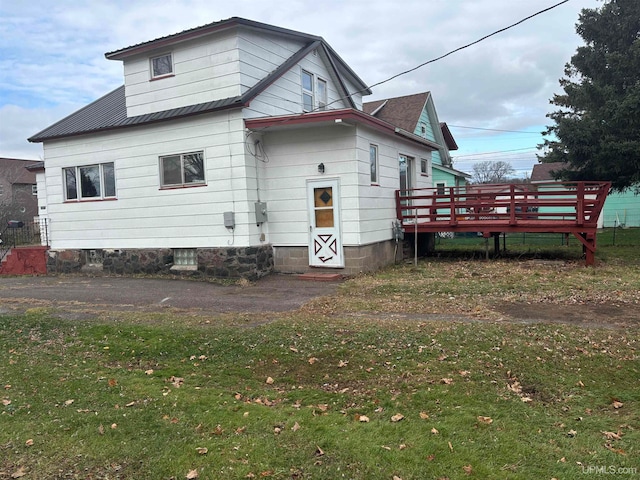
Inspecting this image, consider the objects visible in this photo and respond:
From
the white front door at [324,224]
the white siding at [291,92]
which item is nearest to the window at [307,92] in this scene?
the white siding at [291,92]

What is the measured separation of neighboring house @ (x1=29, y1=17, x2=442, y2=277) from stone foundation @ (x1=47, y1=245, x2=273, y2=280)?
0.03 m

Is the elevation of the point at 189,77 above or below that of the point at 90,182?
above

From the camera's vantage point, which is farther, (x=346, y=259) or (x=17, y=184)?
(x=17, y=184)

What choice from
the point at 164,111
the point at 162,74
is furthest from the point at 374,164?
the point at 162,74

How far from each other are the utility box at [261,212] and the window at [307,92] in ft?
12.6

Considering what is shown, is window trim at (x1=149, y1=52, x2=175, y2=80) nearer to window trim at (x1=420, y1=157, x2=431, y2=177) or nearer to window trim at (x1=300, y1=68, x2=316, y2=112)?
window trim at (x1=300, y1=68, x2=316, y2=112)

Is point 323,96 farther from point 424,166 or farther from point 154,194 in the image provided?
point 154,194

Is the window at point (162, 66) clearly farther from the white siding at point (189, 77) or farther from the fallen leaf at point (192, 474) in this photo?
the fallen leaf at point (192, 474)

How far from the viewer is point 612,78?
15320 millimetres

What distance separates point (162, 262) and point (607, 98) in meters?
14.1

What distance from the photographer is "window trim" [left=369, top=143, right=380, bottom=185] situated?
12.4 metres

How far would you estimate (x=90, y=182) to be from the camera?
13.9 meters

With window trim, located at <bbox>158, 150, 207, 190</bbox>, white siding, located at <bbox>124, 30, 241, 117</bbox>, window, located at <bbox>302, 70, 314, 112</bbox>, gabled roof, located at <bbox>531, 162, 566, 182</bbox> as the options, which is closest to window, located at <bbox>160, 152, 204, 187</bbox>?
window trim, located at <bbox>158, 150, 207, 190</bbox>

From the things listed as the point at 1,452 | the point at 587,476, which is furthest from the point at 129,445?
the point at 587,476
